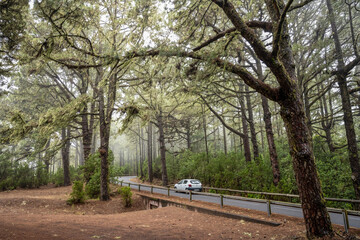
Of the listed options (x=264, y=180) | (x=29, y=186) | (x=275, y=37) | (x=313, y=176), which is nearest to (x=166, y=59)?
(x=275, y=37)

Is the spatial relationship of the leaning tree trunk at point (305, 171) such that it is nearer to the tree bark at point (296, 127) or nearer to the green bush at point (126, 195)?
the tree bark at point (296, 127)

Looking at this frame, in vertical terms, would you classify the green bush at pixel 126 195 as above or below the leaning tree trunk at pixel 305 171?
below

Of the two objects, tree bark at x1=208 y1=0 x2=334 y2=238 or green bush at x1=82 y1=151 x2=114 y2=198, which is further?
green bush at x1=82 y1=151 x2=114 y2=198

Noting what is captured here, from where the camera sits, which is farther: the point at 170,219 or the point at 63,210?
the point at 63,210

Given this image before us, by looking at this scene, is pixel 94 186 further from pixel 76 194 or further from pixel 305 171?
pixel 305 171

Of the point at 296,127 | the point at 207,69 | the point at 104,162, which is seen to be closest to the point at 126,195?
the point at 104,162

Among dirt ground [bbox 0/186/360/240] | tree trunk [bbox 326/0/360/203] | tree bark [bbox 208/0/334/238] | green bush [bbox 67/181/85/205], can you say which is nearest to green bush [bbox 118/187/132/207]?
green bush [bbox 67/181/85/205]

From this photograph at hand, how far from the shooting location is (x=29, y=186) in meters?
21.4

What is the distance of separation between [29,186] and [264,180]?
23682mm

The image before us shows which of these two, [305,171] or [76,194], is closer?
[305,171]

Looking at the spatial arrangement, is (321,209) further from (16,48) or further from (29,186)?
(29,186)

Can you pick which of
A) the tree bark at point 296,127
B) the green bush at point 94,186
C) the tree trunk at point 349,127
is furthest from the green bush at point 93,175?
the tree trunk at point 349,127

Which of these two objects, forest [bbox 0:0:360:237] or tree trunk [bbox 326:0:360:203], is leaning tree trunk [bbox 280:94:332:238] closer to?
forest [bbox 0:0:360:237]

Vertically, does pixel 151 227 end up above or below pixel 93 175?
below
